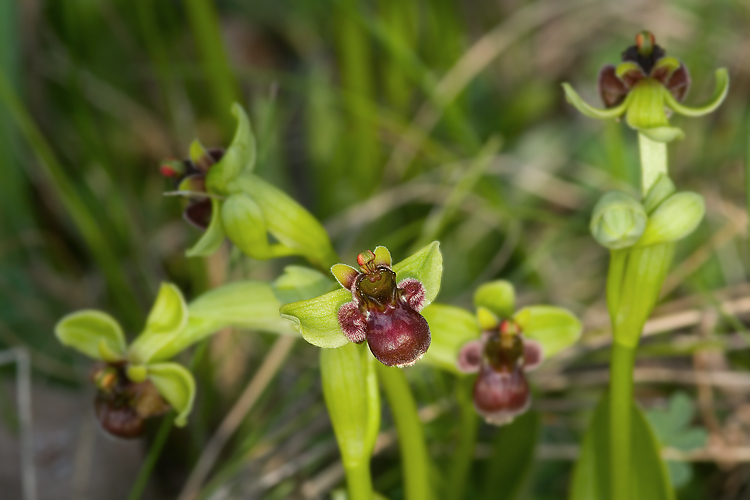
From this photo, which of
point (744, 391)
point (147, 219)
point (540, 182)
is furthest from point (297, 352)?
point (744, 391)

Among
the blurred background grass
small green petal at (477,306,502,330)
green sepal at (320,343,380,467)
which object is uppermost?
the blurred background grass

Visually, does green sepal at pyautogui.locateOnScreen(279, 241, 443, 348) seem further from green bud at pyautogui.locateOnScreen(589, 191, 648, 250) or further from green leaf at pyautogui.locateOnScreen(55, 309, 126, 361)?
green leaf at pyautogui.locateOnScreen(55, 309, 126, 361)

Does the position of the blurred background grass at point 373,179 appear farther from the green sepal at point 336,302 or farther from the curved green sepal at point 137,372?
the green sepal at point 336,302

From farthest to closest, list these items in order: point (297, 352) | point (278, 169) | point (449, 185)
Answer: point (278, 169)
point (449, 185)
point (297, 352)

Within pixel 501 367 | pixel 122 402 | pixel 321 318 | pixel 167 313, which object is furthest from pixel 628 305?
pixel 122 402

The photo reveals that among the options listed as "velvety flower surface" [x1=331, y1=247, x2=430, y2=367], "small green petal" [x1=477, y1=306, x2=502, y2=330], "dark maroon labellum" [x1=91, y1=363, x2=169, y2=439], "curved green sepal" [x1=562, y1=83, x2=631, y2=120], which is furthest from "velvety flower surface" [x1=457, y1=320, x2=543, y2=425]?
"dark maroon labellum" [x1=91, y1=363, x2=169, y2=439]

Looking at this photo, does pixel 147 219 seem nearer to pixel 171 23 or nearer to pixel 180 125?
pixel 180 125
